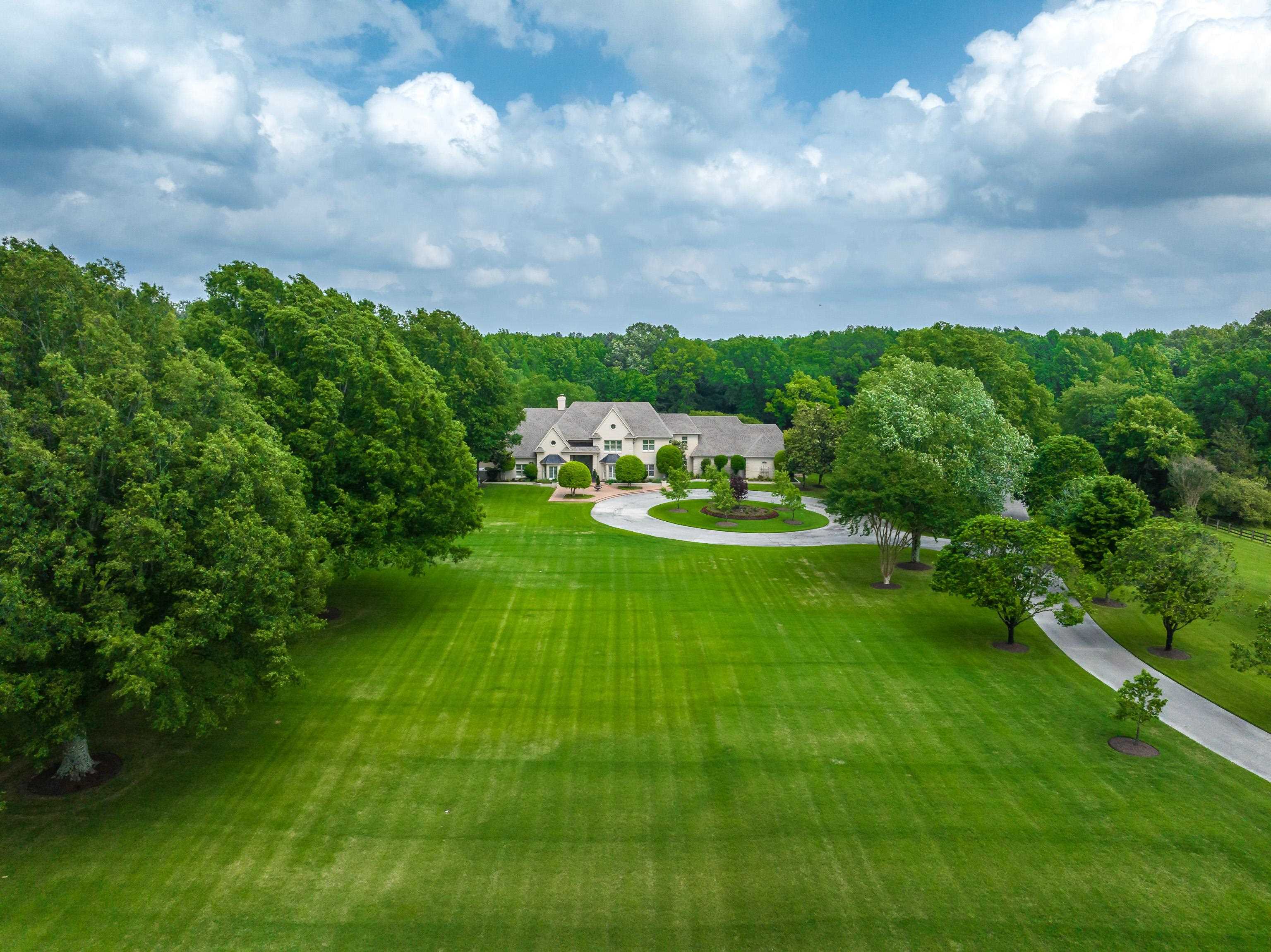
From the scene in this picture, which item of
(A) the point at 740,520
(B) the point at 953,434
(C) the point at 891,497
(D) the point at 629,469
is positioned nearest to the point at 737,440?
(D) the point at 629,469

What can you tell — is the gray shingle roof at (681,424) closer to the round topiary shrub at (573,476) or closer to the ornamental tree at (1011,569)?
the round topiary shrub at (573,476)

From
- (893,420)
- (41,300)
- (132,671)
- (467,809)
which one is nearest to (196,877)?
(132,671)

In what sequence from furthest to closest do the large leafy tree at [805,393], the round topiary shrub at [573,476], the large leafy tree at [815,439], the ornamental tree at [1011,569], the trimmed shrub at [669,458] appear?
1. the large leafy tree at [805,393]
2. the trimmed shrub at [669,458]
3. the round topiary shrub at [573,476]
4. the large leafy tree at [815,439]
5. the ornamental tree at [1011,569]

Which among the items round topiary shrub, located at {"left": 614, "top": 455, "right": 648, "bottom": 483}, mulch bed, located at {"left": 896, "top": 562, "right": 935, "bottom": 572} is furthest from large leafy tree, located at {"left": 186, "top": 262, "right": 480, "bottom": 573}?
round topiary shrub, located at {"left": 614, "top": 455, "right": 648, "bottom": 483}

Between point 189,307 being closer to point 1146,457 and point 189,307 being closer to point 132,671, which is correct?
point 132,671

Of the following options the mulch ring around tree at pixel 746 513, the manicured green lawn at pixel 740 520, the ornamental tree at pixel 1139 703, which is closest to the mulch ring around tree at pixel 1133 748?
the ornamental tree at pixel 1139 703

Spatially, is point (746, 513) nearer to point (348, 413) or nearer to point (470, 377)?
point (470, 377)

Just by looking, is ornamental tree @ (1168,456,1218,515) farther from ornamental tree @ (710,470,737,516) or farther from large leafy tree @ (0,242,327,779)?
large leafy tree @ (0,242,327,779)
